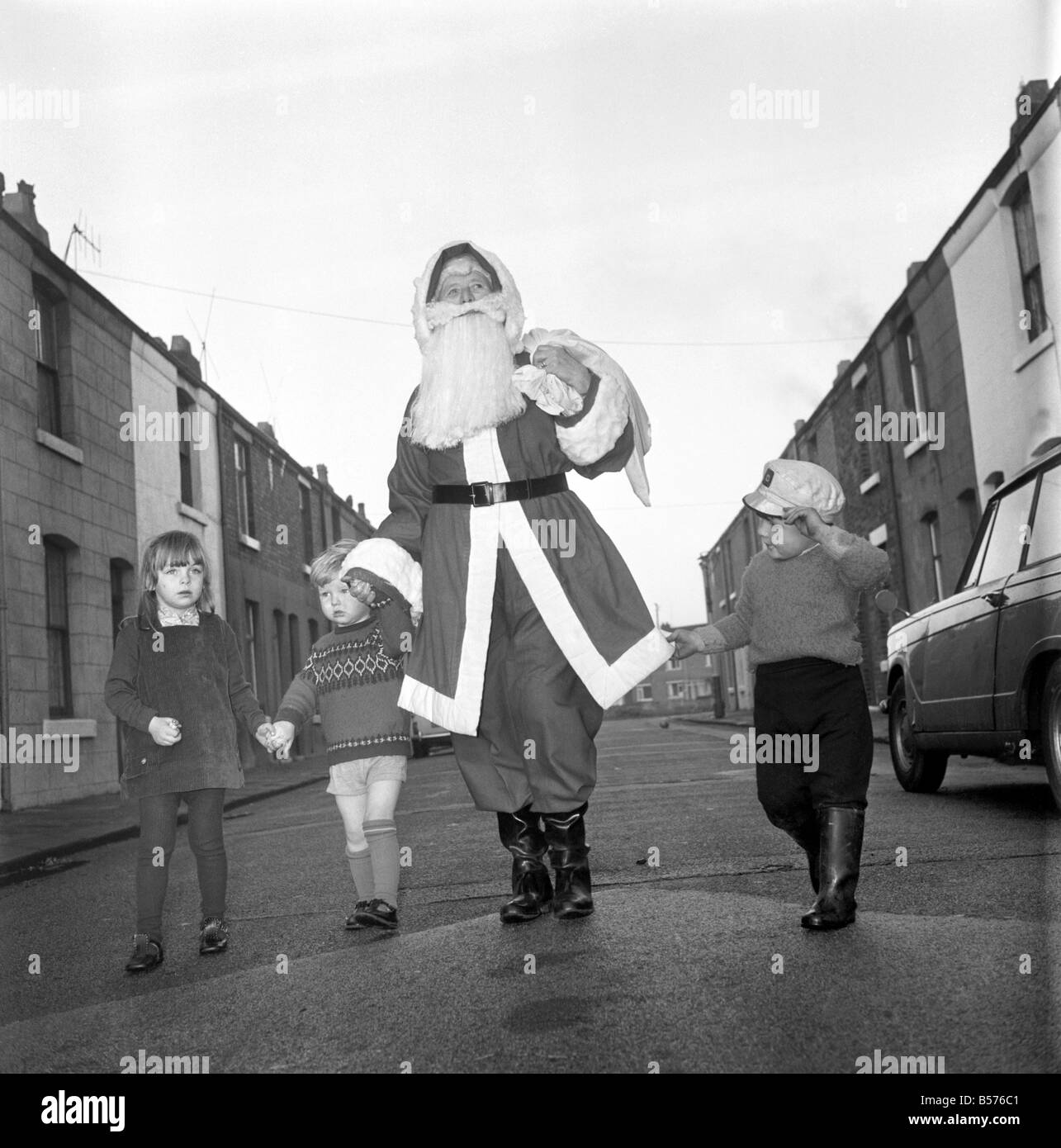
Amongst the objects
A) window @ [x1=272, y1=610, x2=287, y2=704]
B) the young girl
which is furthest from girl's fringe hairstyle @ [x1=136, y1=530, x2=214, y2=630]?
window @ [x1=272, y1=610, x2=287, y2=704]

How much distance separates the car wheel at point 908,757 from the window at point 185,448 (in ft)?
34.8

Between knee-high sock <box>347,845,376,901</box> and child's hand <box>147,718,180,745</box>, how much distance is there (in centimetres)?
71

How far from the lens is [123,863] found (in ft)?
23.1

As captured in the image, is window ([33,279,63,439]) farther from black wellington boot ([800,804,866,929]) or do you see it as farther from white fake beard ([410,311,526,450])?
black wellington boot ([800,804,866,929])

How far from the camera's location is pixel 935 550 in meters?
16.9

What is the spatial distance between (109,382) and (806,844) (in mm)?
12050

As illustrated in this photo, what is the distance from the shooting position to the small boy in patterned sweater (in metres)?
4.03

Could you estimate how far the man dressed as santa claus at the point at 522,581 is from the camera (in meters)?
3.72

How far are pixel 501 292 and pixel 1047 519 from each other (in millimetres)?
3204
